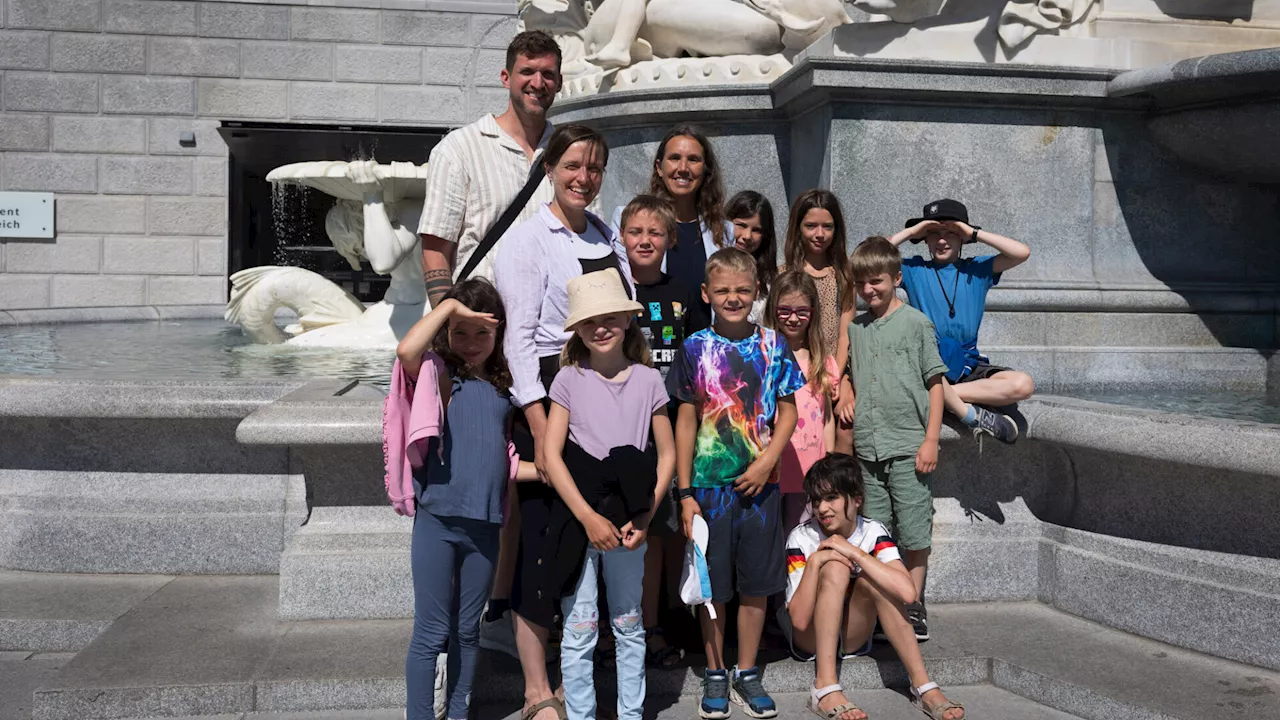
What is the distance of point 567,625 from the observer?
3.37 metres

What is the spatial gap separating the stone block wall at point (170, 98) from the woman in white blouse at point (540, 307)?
381 inches

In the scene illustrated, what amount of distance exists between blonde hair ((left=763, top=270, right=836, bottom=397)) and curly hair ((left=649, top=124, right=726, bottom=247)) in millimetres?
300

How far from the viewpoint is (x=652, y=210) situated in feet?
11.8

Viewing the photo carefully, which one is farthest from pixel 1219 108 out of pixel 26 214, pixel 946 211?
pixel 26 214

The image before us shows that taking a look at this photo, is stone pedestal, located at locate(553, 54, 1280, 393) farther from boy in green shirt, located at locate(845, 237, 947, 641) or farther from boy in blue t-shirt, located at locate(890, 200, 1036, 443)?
boy in green shirt, located at locate(845, 237, 947, 641)

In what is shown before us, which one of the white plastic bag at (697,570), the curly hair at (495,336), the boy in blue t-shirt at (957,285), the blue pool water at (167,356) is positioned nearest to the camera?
the curly hair at (495,336)

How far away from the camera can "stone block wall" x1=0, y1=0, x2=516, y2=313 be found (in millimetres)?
12281

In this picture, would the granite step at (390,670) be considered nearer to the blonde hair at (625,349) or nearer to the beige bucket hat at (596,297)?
the blonde hair at (625,349)

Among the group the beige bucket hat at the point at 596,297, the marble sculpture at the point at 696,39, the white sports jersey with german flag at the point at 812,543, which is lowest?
the white sports jersey with german flag at the point at 812,543

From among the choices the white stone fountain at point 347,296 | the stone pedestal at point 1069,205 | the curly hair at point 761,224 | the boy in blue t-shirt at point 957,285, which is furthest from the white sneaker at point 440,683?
the white stone fountain at point 347,296

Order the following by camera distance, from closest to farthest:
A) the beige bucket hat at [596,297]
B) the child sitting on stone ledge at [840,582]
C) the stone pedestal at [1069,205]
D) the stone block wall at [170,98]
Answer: the beige bucket hat at [596,297] → the child sitting on stone ledge at [840,582] → the stone pedestal at [1069,205] → the stone block wall at [170,98]

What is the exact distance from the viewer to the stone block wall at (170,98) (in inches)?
484

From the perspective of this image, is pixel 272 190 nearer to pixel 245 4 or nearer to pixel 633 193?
pixel 245 4

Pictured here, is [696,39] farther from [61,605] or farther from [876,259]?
[61,605]
